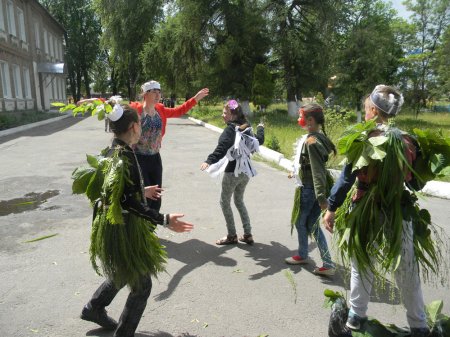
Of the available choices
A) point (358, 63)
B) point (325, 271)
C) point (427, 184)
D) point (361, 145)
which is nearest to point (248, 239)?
point (325, 271)

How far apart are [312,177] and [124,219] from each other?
184 centimetres

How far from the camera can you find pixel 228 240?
4.86 meters

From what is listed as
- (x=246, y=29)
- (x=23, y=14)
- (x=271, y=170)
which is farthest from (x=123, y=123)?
(x=23, y=14)

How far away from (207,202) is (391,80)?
131 feet

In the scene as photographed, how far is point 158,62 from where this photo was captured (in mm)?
28656

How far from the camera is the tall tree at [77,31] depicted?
5269 centimetres

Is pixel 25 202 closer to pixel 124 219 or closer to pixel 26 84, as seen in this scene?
pixel 124 219

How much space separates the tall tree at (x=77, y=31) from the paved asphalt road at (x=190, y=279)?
51497 mm

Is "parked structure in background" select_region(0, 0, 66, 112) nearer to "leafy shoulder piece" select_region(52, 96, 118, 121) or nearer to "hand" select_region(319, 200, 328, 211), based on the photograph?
"leafy shoulder piece" select_region(52, 96, 118, 121)

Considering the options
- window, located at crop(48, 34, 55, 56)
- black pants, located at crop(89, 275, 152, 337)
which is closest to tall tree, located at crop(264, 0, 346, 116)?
black pants, located at crop(89, 275, 152, 337)

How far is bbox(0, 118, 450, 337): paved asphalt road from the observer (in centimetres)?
314

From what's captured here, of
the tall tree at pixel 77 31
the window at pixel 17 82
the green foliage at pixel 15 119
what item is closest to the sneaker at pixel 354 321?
the green foliage at pixel 15 119

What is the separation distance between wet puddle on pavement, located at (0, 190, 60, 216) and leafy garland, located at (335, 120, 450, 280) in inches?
207

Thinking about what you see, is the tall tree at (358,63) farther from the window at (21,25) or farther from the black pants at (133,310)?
the black pants at (133,310)
